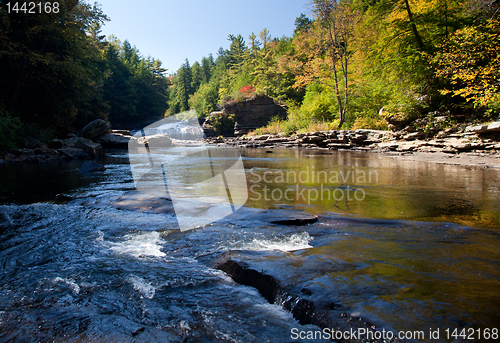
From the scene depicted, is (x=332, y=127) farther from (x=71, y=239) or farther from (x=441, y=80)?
(x=71, y=239)

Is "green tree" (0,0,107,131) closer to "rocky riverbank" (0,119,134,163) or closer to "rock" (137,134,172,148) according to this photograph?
"rocky riverbank" (0,119,134,163)

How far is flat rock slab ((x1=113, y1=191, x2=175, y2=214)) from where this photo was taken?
446cm

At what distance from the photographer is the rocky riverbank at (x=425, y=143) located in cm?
949

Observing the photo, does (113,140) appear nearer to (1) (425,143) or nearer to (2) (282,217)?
(2) (282,217)

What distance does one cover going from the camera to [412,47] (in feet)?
45.0

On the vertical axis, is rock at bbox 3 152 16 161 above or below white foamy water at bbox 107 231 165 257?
above

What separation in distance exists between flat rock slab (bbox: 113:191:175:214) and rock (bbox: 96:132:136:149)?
16430mm

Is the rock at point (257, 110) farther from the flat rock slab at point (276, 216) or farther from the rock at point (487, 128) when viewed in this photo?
the flat rock slab at point (276, 216)

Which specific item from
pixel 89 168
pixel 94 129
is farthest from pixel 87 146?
pixel 89 168

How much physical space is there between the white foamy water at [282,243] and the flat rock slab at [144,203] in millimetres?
1863

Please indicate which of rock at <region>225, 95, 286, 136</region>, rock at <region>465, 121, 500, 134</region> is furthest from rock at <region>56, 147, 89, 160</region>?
rock at <region>225, 95, 286, 136</region>

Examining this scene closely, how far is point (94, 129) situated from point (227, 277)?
65.0 feet

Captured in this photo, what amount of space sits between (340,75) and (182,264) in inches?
917

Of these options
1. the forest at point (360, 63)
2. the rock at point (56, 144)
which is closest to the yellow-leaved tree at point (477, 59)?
the forest at point (360, 63)
